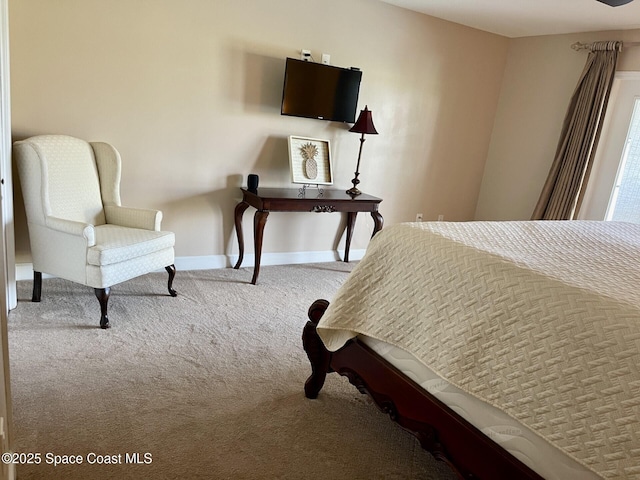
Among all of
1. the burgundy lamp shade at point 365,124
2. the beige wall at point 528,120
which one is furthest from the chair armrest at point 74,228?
the beige wall at point 528,120

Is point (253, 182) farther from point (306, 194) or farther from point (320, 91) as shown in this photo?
point (320, 91)

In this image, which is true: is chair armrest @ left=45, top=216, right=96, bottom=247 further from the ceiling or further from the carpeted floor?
the ceiling

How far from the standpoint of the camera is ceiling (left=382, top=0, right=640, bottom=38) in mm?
3514

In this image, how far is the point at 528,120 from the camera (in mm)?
4691

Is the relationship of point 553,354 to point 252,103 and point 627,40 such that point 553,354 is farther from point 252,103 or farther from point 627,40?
point 627,40

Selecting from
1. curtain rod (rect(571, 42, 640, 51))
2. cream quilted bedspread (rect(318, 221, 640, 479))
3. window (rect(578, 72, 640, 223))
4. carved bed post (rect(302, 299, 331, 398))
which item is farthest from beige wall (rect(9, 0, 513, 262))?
cream quilted bedspread (rect(318, 221, 640, 479))

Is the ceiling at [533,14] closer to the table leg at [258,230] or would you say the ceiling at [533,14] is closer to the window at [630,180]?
the window at [630,180]

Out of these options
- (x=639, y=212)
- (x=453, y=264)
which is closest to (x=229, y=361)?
(x=453, y=264)

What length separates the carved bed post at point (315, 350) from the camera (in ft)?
7.06

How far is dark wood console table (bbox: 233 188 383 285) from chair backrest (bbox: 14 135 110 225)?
98cm

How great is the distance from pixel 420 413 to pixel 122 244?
6.44ft

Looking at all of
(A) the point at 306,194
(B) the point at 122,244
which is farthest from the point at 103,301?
(A) the point at 306,194

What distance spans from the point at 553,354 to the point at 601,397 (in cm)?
15

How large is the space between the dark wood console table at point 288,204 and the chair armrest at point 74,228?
122 cm
